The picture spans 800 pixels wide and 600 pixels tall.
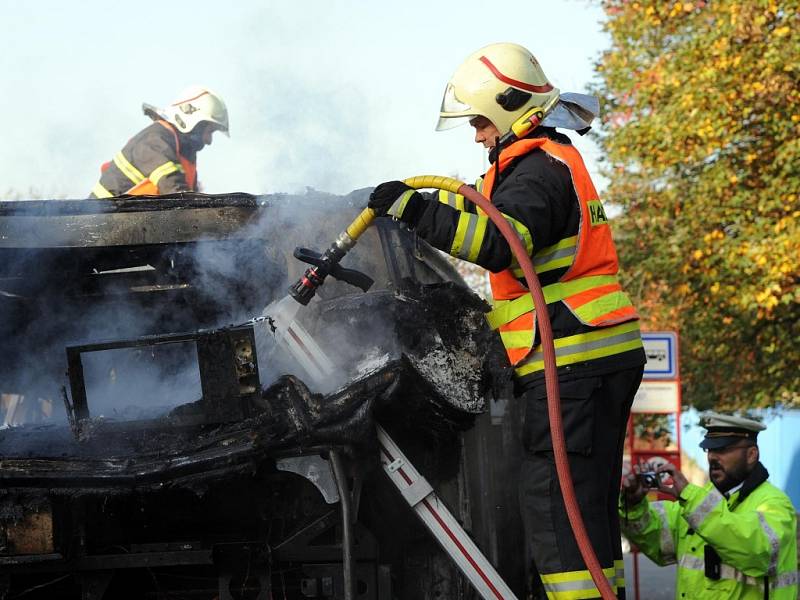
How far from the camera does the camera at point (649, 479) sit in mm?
5098

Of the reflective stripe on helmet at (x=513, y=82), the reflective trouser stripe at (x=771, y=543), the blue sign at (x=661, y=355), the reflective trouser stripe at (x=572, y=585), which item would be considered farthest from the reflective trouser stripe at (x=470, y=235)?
the blue sign at (x=661, y=355)

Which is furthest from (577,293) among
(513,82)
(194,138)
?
(194,138)

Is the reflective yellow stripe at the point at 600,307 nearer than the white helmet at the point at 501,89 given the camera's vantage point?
Yes

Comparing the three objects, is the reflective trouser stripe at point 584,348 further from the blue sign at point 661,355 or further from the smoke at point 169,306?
the blue sign at point 661,355

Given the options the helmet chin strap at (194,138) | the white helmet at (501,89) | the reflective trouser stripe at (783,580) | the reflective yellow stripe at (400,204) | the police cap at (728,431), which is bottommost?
the reflective trouser stripe at (783,580)

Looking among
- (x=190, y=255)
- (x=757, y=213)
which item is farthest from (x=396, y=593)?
(x=757, y=213)

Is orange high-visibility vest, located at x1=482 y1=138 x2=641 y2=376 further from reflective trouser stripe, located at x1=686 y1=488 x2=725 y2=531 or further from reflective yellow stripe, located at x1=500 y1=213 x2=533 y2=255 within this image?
reflective trouser stripe, located at x1=686 y1=488 x2=725 y2=531

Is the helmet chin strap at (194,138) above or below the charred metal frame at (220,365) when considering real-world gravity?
above

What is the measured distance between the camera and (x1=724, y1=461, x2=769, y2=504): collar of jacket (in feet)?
17.4

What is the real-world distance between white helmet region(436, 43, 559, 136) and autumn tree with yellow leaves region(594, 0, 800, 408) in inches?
300

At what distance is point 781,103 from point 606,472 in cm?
882

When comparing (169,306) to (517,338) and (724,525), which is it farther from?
(724,525)

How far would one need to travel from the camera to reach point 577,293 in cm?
388

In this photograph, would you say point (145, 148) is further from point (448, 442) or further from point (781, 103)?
point (781, 103)
